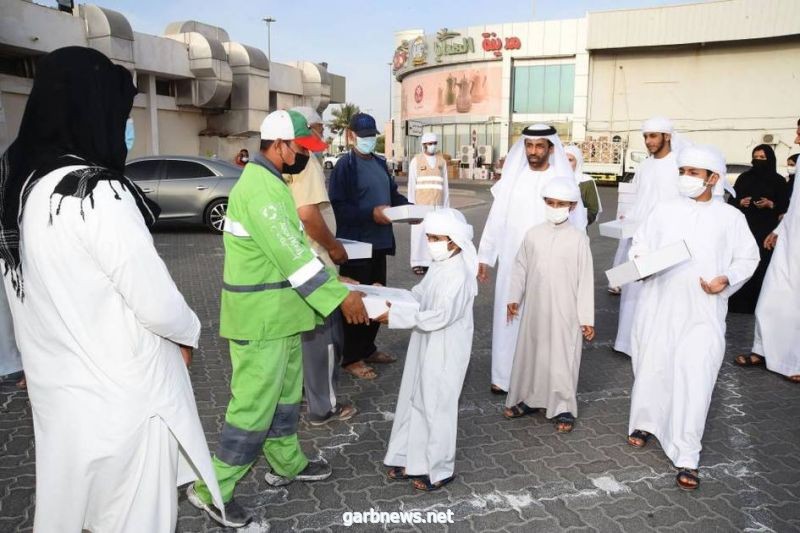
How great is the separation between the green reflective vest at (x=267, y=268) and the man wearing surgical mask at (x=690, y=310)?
2019mm

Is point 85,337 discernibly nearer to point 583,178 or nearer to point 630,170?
point 583,178

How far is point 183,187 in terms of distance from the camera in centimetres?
1205

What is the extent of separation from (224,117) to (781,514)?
2182 centimetres

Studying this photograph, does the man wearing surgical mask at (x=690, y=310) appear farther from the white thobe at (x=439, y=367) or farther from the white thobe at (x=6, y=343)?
the white thobe at (x=6, y=343)

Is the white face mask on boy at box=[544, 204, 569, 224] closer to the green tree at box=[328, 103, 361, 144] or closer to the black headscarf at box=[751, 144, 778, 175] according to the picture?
the black headscarf at box=[751, 144, 778, 175]

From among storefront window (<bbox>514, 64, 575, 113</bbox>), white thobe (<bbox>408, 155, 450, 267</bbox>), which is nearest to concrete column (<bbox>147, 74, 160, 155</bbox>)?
white thobe (<bbox>408, 155, 450, 267</bbox>)

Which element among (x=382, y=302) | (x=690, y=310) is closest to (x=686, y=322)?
(x=690, y=310)

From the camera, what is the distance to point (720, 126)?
3203 cm

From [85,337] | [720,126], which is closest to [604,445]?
[85,337]

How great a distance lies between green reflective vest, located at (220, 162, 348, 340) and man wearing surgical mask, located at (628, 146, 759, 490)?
2.02 m

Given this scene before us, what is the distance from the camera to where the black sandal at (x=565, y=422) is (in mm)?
4035

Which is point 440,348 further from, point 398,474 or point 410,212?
point 410,212

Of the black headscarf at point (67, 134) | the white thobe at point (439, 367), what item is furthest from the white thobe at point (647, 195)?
the black headscarf at point (67, 134)

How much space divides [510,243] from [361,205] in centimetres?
123
